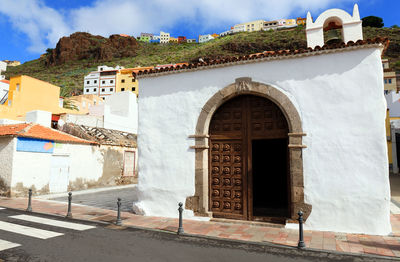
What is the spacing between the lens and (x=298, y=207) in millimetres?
6254

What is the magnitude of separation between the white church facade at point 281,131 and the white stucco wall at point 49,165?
23.6ft

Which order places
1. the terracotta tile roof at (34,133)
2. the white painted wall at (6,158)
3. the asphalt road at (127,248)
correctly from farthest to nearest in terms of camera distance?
the terracotta tile roof at (34,133), the white painted wall at (6,158), the asphalt road at (127,248)

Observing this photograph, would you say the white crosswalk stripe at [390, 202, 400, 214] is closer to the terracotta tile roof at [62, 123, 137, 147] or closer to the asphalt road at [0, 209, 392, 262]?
the asphalt road at [0, 209, 392, 262]

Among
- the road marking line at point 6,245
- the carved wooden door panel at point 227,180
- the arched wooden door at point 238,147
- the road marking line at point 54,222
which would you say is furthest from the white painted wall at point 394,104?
the road marking line at point 6,245

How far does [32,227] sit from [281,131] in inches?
263

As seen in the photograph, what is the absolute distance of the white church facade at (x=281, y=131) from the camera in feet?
19.4

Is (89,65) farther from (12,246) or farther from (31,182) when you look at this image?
(12,246)

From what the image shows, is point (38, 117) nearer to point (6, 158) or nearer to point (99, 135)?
point (99, 135)

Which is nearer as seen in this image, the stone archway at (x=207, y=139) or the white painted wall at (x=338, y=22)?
the stone archway at (x=207, y=139)

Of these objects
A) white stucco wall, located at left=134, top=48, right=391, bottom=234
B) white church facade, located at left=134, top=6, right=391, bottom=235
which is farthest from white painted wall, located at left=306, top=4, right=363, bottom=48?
white stucco wall, located at left=134, top=48, right=391, bottom=234

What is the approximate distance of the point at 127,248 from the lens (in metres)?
4.92

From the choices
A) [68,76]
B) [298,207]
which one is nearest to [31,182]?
[298,207]

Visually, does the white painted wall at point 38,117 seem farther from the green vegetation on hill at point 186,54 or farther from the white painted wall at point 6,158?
the green vegetation on hill at point 186,54

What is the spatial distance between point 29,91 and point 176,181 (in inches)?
850
